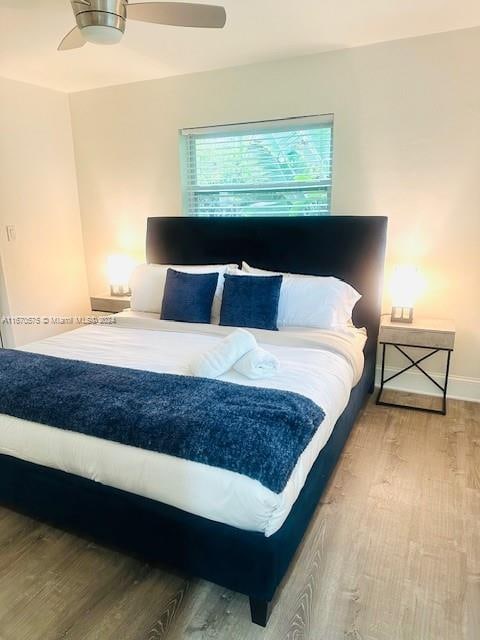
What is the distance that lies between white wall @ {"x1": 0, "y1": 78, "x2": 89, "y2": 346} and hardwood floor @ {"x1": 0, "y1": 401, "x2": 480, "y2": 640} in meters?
2.31

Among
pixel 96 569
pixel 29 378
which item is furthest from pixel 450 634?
pixel 29 378

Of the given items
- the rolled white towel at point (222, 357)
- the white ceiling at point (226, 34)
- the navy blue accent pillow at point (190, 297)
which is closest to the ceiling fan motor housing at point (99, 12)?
the white ceiling at point (226, 34)

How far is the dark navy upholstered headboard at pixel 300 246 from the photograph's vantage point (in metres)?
3.10

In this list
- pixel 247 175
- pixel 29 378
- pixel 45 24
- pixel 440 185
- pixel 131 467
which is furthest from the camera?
pixel 247 175

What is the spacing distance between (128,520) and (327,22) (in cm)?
289

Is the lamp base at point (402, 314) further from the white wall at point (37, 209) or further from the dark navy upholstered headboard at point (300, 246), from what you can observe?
the white wall at point (37, 209)

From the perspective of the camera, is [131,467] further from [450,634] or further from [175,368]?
[450,634]

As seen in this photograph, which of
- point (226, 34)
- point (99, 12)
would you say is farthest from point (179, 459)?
point (226, 34)

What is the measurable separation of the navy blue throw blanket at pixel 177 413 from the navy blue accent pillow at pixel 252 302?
0.99m

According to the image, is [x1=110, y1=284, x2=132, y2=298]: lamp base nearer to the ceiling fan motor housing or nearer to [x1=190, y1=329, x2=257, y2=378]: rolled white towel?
[x1=190, y1=329, x2=257, y2=378]: rolled white towel

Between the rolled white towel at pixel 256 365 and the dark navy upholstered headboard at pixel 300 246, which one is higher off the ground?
the dark navy upholstered headboard at pixel 300 246

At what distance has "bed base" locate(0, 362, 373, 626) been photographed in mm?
1422

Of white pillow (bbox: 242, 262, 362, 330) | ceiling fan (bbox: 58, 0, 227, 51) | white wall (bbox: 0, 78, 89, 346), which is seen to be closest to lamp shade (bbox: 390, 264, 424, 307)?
white pillow (bbox: 242, 262, 362, 330)

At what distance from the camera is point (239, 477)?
1.38 meters
